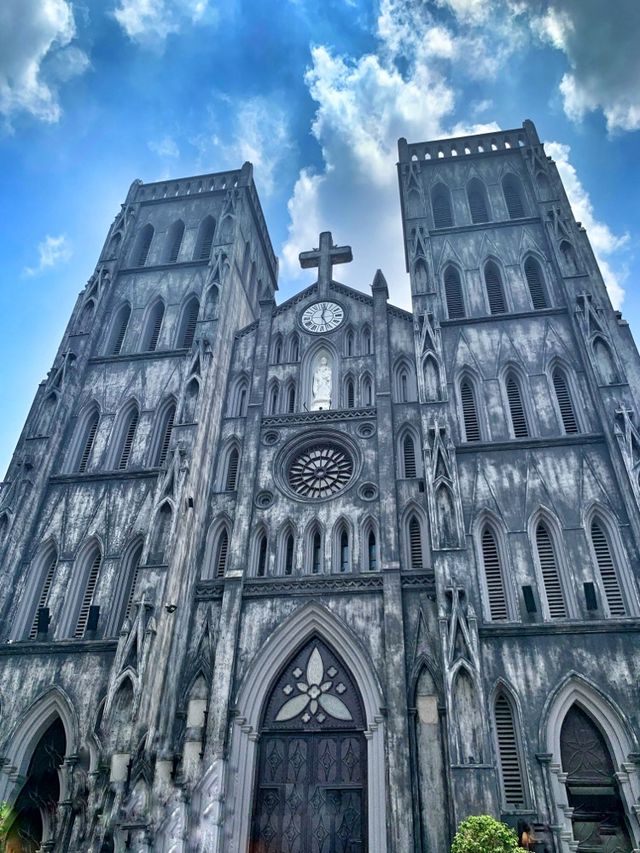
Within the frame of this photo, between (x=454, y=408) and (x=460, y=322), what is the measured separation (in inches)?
151

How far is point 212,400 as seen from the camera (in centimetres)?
2300

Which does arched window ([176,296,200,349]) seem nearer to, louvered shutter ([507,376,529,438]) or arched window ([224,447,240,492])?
arched window ([224,447,240,492])

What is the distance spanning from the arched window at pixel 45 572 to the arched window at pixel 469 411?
543 inches

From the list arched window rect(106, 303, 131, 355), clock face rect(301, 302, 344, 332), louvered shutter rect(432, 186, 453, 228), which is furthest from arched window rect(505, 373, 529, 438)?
arched window rect(106, 303, 131, 355)

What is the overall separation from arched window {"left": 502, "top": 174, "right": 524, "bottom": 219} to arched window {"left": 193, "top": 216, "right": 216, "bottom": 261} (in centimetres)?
1297

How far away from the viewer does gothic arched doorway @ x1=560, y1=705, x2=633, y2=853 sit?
14633 millimetres

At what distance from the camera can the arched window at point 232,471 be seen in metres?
22.1

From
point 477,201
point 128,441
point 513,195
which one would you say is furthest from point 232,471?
point 513,195

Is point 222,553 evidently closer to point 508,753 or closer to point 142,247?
point 508,753

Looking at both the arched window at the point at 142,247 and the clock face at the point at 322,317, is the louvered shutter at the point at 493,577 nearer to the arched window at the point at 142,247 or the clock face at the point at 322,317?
the clock face at the point at 322,317

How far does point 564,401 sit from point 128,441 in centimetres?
1511

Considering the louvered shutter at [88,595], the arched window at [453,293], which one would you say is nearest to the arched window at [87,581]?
the louvered shutter at [88,595]

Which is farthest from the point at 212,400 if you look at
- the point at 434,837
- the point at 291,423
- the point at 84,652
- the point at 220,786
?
the point at 434,837

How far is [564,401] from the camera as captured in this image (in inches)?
839
